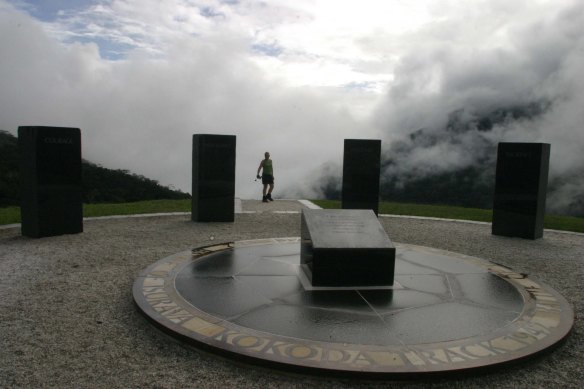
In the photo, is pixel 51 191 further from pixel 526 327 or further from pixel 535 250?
pixel 535 250

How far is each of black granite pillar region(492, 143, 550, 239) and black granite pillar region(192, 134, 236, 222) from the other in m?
6.12

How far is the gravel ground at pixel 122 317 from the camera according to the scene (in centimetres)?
358

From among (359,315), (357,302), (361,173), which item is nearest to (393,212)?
(361,173)

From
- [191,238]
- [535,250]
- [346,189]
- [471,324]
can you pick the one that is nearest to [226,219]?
[191,238]

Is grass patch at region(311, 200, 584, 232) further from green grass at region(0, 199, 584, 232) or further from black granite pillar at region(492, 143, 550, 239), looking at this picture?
black granite pillar at region(492, 143, 550, 239)

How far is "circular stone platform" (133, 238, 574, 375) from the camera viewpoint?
383 cm

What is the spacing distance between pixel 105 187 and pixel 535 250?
17.2 metres

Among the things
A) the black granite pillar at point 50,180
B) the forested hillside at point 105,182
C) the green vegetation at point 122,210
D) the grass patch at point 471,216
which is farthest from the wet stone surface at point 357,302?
the forested hillside at point 105,182

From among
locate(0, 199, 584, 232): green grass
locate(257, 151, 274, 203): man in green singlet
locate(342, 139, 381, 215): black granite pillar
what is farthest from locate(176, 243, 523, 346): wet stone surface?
locate(257, 151, 274, 203): man in green singlet

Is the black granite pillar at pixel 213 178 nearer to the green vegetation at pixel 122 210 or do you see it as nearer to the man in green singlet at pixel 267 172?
the green vegetation at pixel 122 210

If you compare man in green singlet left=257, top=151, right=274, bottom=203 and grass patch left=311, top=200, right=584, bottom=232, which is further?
man in green singlet left=257, top=151, right=274, bottom=203

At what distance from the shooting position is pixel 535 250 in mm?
8914

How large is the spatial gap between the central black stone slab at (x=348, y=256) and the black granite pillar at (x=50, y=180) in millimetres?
5794

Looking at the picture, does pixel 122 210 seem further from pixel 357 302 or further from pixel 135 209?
pixel 357 302
